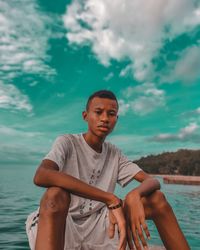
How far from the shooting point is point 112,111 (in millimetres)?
3594

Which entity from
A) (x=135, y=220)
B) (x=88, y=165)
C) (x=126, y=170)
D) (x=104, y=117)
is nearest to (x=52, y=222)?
(x=135, y=220)

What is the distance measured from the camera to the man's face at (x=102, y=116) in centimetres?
354

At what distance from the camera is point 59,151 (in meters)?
3.32

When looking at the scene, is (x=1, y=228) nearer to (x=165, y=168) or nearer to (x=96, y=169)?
(x=96, y=169)

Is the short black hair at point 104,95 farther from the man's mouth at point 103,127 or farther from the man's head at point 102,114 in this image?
the man's mouth at point 103,127

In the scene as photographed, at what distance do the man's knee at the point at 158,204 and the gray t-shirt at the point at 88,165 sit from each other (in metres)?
0.51

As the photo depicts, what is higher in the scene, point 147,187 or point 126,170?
point 126,170

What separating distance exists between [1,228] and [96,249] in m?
7.03

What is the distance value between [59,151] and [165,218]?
1.21m

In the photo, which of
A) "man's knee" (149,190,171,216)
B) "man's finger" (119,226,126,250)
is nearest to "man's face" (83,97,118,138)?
"man's knee" (149,190,171,216)

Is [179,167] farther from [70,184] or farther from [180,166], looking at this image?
[70,184]

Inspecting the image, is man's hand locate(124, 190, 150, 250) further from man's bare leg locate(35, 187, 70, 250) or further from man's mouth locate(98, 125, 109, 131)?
man's mouth locate(98, 125, 109, 131)

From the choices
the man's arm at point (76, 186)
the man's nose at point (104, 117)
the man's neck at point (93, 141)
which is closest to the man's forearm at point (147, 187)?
the man's arm at point (76, 186)

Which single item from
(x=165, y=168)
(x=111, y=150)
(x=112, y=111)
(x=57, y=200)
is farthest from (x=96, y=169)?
(x=165, y=168)
